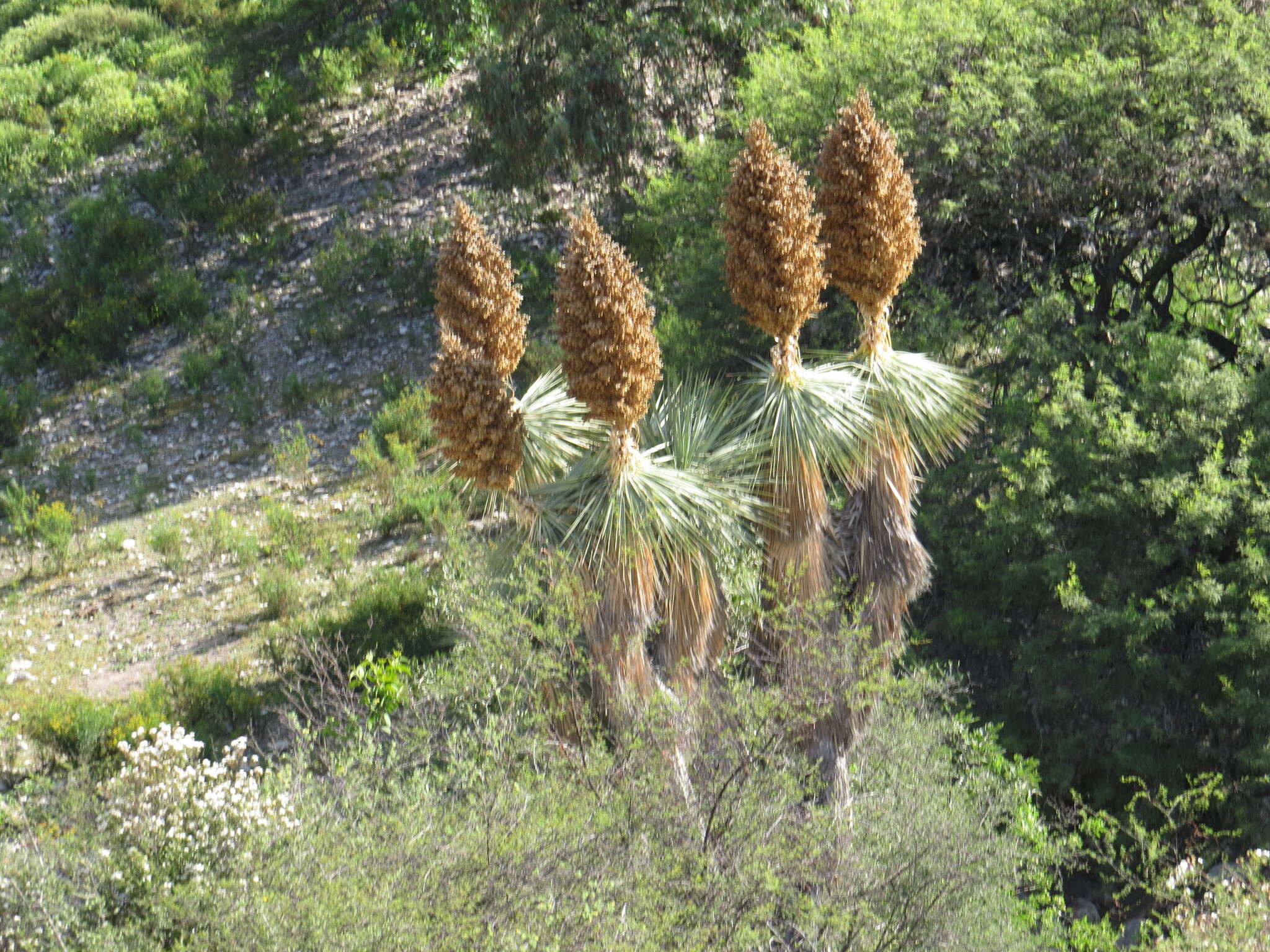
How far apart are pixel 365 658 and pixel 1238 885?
6.49m

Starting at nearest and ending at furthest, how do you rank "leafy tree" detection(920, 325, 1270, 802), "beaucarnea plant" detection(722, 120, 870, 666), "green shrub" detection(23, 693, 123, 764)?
"beaucarnea plant" detection(722, 120, 870, 666) → "leafy tree" detection(920, 325, 1270, 802) → "green shrub" detection(23, 693, 123, 764)

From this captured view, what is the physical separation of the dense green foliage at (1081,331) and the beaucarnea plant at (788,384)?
7.98 feet

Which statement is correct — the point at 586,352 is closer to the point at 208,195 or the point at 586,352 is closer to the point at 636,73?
the point at 636,73

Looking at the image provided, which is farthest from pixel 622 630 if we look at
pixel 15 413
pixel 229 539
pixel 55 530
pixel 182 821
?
pixel 15 413

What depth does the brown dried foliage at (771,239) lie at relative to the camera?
5805 mm

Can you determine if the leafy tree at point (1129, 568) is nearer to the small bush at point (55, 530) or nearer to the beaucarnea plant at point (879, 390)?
the beaucarnea plant at point (879, 390)

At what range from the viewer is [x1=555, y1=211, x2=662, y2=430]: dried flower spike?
17.9 ft

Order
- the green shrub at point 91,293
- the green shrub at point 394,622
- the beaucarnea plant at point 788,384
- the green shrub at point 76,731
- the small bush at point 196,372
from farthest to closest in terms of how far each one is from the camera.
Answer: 1. the green shrub at point 91,293
2. the small bush at point 196,372
3. the green shrub at point 394,622
4. the green shrub at point 76,731
5. the beaucarnea plant at point 788,384

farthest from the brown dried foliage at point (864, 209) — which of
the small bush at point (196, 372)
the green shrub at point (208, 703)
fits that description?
the small bush at point (196, 372)

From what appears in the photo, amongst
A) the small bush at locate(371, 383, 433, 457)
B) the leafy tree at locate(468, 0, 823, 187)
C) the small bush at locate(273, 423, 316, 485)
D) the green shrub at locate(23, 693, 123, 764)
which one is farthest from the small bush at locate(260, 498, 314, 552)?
the leafy tree at locate(468, 0, 823, 187)

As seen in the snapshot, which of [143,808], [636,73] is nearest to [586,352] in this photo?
[143,808]

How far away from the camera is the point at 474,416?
5.80 meters

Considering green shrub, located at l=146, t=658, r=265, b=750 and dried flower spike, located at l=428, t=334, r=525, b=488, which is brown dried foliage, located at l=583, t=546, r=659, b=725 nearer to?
dried flower spike, located at l=428, t=334, r=525, b=488

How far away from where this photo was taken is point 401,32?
709 inches
